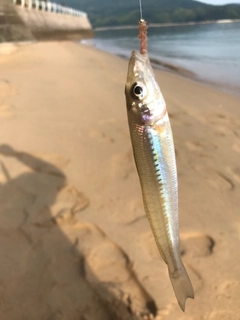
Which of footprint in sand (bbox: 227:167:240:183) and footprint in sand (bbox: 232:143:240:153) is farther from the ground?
footprint in sand (bbox: 227:167:240:183)

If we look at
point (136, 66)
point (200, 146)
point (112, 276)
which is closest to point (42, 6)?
point (200, 146)

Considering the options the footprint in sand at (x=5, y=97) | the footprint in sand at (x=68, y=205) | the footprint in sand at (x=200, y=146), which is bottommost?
the footprint in sand at (x=200, y=146)

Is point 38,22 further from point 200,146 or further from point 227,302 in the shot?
point 227,302

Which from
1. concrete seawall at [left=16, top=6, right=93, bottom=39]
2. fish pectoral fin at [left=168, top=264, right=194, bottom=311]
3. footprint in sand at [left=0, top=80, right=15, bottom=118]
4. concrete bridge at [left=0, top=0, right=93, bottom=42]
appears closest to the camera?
fish pectoral fin at [left=168, top=264, right=194, bottom=311]

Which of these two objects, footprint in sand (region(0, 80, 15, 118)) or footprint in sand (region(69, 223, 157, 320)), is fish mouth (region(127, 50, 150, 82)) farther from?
footprint in sand (region(0, 80, 15, 118))

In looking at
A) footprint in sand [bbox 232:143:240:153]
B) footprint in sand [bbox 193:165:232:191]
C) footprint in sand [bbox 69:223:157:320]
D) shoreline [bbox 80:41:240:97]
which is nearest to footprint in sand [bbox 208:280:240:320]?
footprint in sand [bbox 69:223:157:320]

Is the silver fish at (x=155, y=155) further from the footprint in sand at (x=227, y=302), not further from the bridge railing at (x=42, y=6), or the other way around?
the bridge railing at (x=42, y=6)

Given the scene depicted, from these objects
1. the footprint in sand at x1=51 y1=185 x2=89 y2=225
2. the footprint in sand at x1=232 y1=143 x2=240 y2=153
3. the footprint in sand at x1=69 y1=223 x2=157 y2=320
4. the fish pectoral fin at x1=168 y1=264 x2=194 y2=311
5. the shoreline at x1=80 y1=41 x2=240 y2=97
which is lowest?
the shoreline at x1=80 y1=41 x2=240 y2=97

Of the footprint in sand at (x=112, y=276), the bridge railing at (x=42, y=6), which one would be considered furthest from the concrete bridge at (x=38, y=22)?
the footprint in sand at (x=112, y=276)
